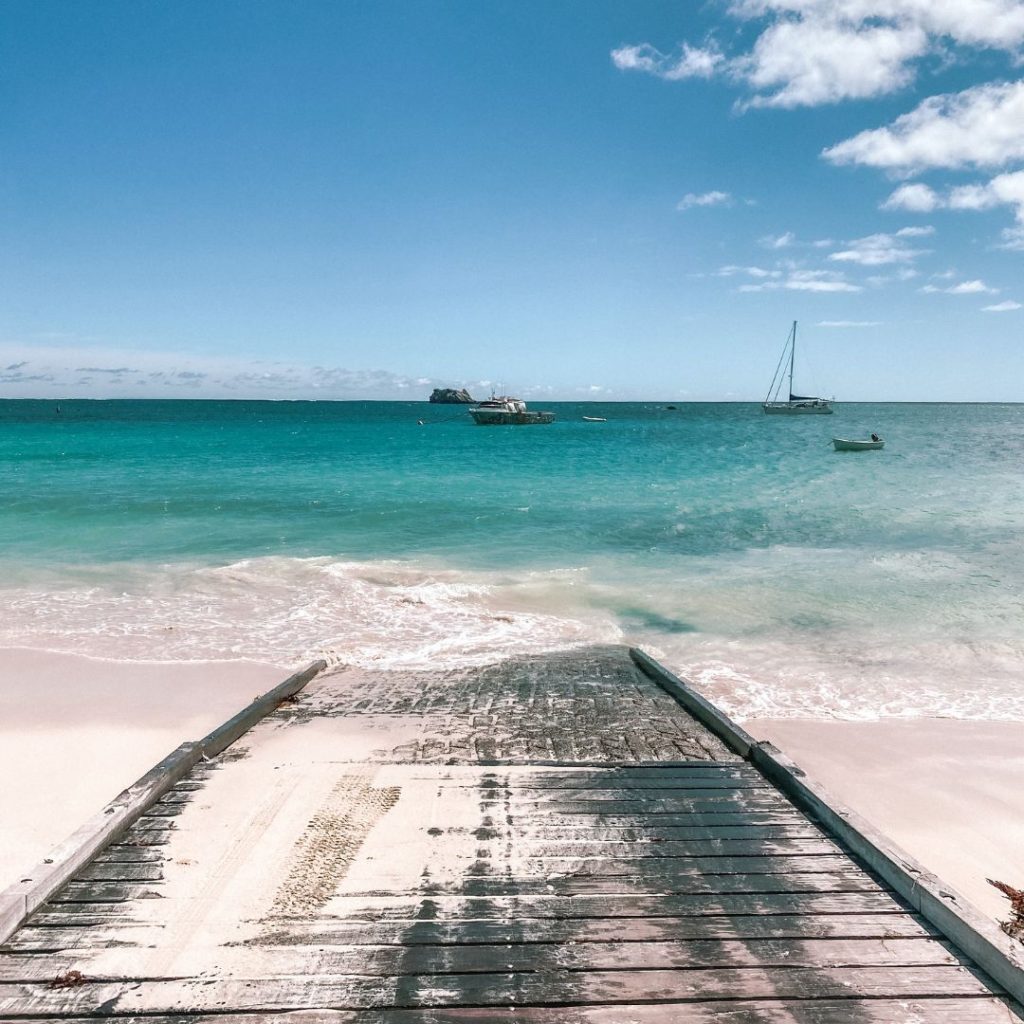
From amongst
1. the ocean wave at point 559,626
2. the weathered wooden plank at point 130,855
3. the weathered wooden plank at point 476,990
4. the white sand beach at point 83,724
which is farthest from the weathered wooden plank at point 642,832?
the ocean wave at point 559,626

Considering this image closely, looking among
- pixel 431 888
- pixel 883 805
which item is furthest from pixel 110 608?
pixel 883 805

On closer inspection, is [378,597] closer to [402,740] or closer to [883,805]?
[402,740]

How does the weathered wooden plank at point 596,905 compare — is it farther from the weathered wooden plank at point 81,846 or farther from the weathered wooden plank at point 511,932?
the weathered wooden plank at point 81,846

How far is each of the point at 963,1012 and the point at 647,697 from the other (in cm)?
566

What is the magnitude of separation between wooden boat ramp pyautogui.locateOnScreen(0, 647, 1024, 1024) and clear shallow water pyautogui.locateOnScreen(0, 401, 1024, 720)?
5413 millimetres

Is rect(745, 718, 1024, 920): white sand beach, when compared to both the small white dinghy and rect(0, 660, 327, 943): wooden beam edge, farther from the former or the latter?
the small white dinghy

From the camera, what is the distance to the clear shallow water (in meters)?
12.4

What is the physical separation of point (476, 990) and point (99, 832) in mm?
2919

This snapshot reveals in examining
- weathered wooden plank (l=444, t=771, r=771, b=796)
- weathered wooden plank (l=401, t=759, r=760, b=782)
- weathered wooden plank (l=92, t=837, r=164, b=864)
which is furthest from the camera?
weathered wooden plank (l=401, t=759, r=760, b=782)

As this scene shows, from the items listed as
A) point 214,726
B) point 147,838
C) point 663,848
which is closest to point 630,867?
point 663,848

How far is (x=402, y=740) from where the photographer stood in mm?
7367

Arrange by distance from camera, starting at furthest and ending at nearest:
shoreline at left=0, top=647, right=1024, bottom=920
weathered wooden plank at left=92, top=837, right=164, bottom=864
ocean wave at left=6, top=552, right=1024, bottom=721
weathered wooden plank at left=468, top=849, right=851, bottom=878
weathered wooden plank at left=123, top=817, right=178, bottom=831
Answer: ocean wave at left=6, top=552, right=1024, bottom=721 → shoreline at left=0, top=647, right=1024, bottom=920 → weathered wooden plank at left=123, top=817, right=178, bottom=831 → weathered wooden plank at left=92, top=837, right=164, bottom=864 → weathered wooden plank at left=468, top=849, right=851, bottom=878

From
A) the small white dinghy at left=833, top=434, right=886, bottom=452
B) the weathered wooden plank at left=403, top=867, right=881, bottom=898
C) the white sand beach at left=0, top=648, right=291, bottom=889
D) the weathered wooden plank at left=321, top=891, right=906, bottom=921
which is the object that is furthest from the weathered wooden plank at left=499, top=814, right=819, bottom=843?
the small white dinghy at left=833, top=434, right=886, bottom=452

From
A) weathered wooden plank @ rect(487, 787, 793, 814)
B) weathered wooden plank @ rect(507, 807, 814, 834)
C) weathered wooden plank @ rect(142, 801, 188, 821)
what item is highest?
weathered wooden plank @ rect(507, 807, 814, 834)
